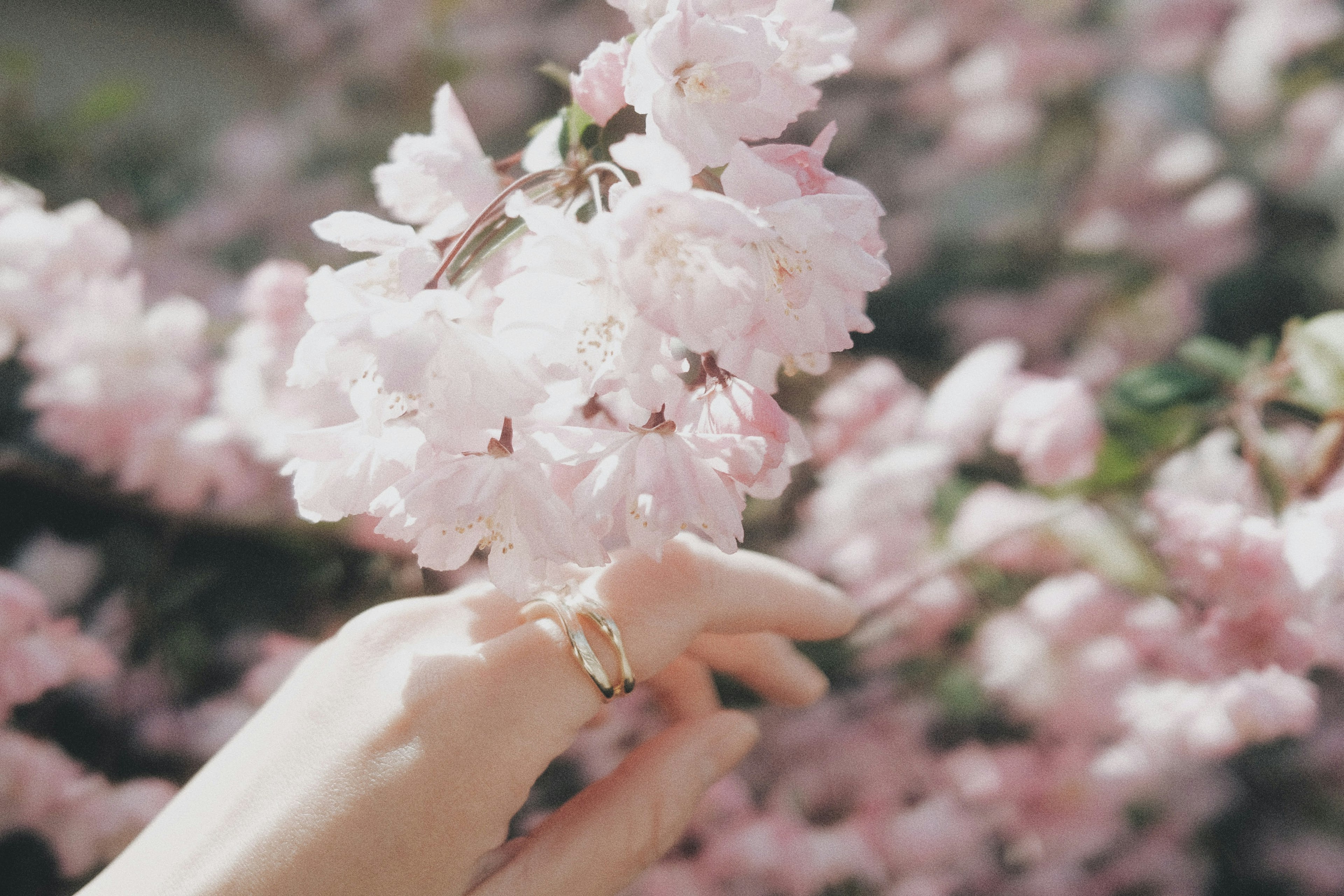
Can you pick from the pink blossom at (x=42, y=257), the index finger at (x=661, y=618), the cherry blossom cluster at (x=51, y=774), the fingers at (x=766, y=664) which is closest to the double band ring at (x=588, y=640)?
the index finger at (x=661, y=618)

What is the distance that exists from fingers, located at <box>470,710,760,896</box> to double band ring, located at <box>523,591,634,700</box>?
3.6 inches

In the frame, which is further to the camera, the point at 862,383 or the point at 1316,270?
the point at 1316,270

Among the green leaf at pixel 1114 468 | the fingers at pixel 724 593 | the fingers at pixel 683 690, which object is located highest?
the fingers at pixel 724 593

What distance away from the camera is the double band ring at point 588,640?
0.60m

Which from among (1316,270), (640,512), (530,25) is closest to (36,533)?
(640,512)

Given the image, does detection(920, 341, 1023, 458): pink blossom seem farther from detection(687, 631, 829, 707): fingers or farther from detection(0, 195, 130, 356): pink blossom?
detection(0, 195, 130, 356): pink blossom

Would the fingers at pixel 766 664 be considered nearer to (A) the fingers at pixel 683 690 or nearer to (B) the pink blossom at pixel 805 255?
(A) the fingers at pixel 683 690

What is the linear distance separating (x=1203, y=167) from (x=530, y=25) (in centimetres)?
138

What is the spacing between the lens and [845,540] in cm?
114

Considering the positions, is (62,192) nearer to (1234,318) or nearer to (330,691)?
(330,691)

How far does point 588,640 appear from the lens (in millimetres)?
612

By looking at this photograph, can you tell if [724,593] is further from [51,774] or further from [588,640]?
[51,774]

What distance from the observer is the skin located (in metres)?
0.56

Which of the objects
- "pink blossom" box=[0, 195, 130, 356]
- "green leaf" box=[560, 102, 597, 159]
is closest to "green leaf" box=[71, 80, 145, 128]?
"pink blossom" box=[0, 195, 130, 356]
